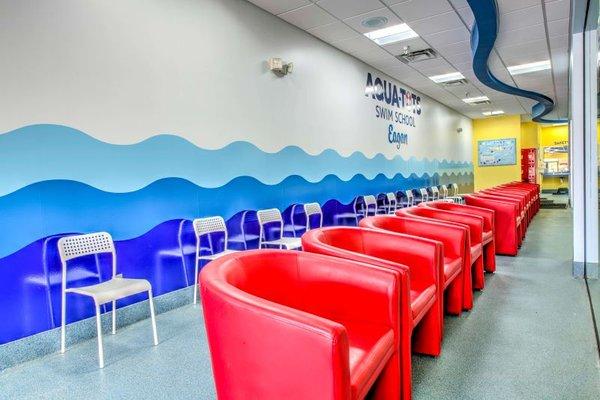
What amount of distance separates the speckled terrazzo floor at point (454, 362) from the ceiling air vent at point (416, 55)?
439 cm

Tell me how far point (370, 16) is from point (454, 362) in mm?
4255

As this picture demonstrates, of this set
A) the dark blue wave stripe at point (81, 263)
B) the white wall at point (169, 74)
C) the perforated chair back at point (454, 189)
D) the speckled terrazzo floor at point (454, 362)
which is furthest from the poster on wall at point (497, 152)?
the dark blue wave stripe at point (81, 263)

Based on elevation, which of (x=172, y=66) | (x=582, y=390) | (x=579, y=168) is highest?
(x=172, y=66)

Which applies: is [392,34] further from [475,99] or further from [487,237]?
[475,99]

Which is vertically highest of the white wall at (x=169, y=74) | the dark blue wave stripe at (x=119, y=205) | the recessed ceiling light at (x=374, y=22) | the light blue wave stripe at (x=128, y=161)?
the recessed ceiling light at (x=374, y=22)

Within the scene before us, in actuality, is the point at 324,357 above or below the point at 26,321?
above

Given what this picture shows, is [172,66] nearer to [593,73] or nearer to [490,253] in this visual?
[490,253]

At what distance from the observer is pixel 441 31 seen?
5.63 meters

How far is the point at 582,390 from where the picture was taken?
6.65 feet

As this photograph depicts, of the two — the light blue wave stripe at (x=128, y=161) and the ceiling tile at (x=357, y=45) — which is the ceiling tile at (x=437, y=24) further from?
the light blue wave stripe at (x=128, y=161)

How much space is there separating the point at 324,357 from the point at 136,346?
2053 millimetres

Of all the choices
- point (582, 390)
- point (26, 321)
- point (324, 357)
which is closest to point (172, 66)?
point (26, 321)

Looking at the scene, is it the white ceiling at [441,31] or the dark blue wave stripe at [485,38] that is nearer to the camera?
the dark blue wave stripe at [485,38]

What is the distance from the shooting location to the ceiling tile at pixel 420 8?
15.4 feet
